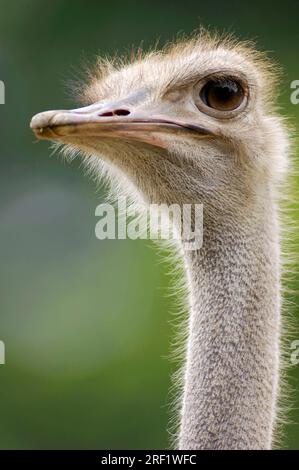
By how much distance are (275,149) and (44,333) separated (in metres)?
5.03

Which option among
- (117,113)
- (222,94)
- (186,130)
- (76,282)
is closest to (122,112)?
(117,113)

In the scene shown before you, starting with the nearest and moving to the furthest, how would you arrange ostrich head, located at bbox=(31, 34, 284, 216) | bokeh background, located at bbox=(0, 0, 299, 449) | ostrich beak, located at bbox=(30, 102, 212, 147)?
ostrich beak, located at bbox=(30, 102, 212, 147)
ostrich head, located at bbox=(31, 34, 284, 216)
bokeh background, located at bbox=(0, 0, 299, 449)

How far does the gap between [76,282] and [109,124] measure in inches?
214

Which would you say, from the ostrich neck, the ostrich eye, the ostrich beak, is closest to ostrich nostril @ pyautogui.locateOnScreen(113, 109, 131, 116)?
the ostrich beak

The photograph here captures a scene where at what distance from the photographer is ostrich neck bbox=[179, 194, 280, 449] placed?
3.50m

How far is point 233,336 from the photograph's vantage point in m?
3.56

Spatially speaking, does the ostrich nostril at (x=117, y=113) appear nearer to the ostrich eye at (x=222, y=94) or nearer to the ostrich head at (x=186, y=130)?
the ostrich head at (x=186, y=130)

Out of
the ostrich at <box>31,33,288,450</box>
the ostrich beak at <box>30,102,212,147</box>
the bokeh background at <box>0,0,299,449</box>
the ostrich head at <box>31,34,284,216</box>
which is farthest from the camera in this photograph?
the bokeh background at <box>0,0,299,449</box>

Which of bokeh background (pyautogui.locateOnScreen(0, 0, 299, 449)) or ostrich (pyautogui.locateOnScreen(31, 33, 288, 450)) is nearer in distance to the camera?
ostrich (pyautogui.locateOnScreen(31, 33, 288, 450))

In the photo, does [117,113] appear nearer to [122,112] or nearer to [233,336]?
[122,112]

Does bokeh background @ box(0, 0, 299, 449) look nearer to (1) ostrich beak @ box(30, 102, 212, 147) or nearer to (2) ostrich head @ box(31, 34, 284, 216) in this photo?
(2) ostrich head @ box(31, 34, 284, 216)

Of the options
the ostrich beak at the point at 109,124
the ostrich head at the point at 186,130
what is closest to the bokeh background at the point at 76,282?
the ostrich head at the point at 186,130
